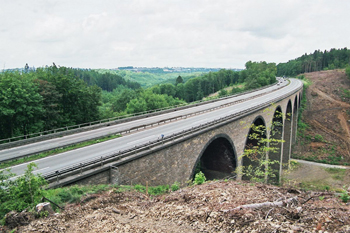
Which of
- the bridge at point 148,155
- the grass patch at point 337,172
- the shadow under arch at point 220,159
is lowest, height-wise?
the grass patch at point 337,172

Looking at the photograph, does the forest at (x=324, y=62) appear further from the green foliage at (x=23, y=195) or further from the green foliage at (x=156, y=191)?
the green foliage at (x=23, y=195)

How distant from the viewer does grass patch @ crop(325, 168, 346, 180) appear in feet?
154

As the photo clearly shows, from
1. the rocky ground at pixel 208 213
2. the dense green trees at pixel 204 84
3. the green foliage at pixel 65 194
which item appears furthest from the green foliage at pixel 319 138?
the green foliage at pixel 65 194

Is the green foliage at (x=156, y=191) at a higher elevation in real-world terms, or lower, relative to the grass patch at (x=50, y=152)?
lower

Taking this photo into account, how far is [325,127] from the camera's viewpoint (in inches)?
2699

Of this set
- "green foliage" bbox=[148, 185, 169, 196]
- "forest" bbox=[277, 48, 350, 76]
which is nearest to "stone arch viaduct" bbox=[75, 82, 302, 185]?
"green foliage" bbox=[148, 185, 169, 196]

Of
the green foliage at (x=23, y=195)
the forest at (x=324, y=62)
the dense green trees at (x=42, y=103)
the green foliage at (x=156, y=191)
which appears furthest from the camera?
the forest at (x=324, y=62)

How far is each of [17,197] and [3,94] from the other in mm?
23657

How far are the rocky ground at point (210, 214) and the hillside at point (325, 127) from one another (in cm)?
5335

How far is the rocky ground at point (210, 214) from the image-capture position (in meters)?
7.77

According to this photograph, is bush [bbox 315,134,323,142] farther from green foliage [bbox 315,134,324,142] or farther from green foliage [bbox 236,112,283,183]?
green foliage [bbox 236,112,283,183]

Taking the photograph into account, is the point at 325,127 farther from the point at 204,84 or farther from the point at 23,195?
the point at 204,84

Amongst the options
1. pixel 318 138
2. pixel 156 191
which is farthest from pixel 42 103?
pixel 318 138

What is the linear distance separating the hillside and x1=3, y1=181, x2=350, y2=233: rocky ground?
175 ft
